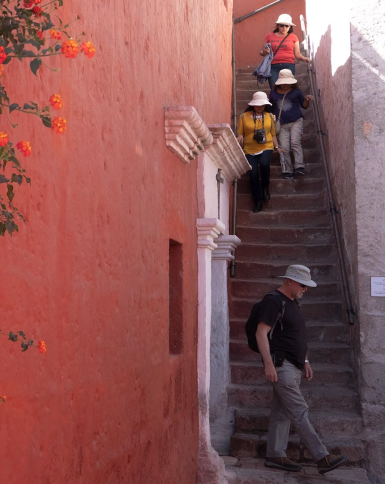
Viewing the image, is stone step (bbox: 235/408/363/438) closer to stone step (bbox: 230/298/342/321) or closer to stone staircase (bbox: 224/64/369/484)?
stone staircase (bbox: 224/64/369/484)

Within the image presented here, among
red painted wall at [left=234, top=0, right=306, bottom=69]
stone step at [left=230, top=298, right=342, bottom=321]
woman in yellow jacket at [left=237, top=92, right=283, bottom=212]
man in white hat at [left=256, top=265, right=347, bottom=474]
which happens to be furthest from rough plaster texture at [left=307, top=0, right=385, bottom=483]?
red painted wall at [left=234, top=0, right=306, bottom=69]

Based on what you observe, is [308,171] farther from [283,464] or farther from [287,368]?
[283,464]

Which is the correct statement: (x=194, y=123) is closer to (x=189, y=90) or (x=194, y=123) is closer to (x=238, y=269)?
(x=189, y=90)

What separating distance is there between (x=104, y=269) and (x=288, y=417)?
11.3 feet

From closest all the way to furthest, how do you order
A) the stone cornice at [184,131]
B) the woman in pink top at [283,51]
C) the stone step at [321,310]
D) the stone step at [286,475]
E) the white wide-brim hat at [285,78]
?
the stone cornice at [184,131] → the stone step at [286,475] → the stone step at [321,310] → the white wide-brim hat at [285,78] → the woman in pink top at [283,51]

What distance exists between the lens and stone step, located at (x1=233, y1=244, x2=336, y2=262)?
9453mm

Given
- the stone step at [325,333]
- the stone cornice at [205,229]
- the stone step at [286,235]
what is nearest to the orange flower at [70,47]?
the stone cornice at [205,229]

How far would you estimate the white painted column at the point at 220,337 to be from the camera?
7.90 meters

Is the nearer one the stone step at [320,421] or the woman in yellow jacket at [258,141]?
the stone step at [320,421]

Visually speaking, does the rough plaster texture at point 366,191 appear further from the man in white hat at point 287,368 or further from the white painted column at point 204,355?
the white painted column at point 204,355

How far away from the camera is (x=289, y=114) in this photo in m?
10.8

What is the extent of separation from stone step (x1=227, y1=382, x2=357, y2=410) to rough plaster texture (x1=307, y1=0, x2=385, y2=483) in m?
0.22

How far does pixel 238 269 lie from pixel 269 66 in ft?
13.5

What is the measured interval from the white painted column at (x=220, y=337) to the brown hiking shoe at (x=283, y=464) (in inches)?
36.9
